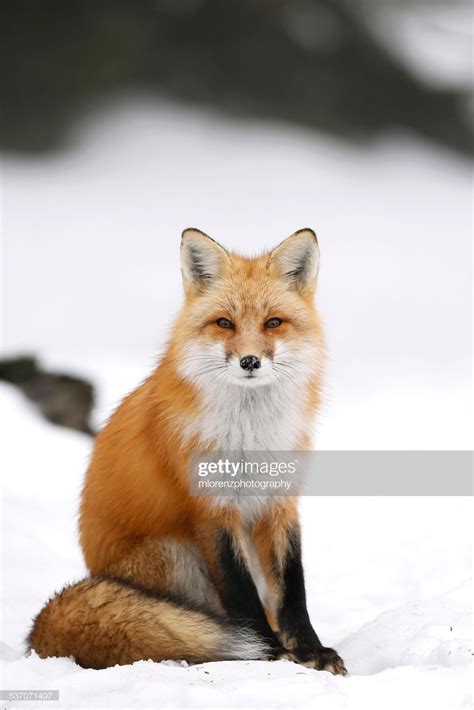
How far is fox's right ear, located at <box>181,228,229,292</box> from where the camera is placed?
3.50 m

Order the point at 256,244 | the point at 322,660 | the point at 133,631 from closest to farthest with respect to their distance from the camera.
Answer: the point at 133,631
the point at 322,660
the point at 256,244

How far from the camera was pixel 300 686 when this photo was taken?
2.79m

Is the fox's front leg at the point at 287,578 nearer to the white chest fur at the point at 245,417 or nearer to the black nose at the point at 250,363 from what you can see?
the white chest fur at the point at 245,417

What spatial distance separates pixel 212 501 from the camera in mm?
3342

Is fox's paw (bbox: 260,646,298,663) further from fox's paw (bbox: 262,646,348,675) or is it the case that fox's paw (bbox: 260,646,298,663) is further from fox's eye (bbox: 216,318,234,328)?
fox's eye (bbox: 216,318,234,328)

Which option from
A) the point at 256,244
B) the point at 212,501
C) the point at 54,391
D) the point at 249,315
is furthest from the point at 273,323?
the point at 256,244

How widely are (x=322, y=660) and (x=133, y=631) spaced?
28.3 inches

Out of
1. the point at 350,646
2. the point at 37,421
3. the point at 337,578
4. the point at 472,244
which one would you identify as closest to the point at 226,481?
the point at 350,646

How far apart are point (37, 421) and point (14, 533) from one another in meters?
1.92

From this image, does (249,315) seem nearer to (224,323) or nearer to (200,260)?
(224,323)

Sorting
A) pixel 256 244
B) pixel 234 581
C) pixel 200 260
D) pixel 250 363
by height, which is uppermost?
pixel 256 244

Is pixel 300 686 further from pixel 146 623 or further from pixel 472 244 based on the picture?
pixel 472 244

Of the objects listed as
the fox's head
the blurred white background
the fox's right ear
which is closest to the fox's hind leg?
the fox's head

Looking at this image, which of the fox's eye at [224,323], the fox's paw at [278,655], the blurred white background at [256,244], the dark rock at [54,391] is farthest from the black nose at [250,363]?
the dark rock at [54,391]
